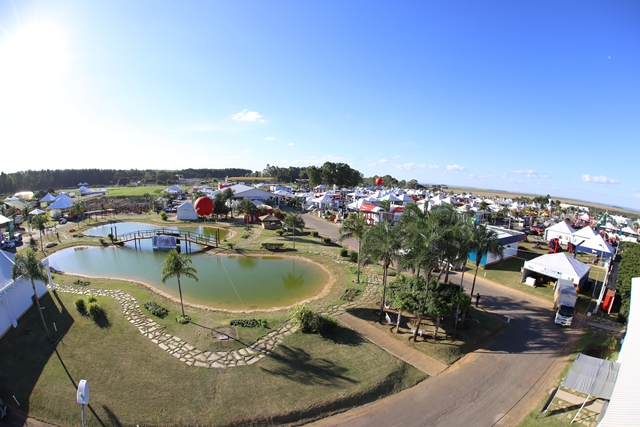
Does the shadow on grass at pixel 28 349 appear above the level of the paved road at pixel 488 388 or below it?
below

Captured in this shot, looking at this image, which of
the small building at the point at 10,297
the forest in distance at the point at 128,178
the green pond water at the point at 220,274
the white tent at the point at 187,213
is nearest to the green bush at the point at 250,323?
the green pond water at the point at 220,274

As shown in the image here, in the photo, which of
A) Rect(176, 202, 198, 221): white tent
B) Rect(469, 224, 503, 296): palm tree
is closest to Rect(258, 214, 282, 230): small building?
Rect(176, 202, 198, 221): white tent

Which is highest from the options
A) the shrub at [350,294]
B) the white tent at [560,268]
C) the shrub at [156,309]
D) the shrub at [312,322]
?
the white tent at [560,268]

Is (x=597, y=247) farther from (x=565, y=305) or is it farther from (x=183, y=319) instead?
(x=183, y=319)

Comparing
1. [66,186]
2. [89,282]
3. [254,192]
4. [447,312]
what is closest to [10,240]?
[89,282]

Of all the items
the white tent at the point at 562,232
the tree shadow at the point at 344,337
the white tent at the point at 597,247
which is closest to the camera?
the tree shadow at the point at 344,337

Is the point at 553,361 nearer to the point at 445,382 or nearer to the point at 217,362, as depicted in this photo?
the point at 445,382

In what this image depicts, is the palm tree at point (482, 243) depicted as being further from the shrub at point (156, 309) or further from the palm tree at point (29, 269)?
the palm tree at point (29, 269)

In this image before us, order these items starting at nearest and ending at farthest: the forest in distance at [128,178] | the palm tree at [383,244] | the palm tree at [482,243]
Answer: the palm tree at [383,244] < the palm tree at [482,243] < the forest in distance at [128,178]
